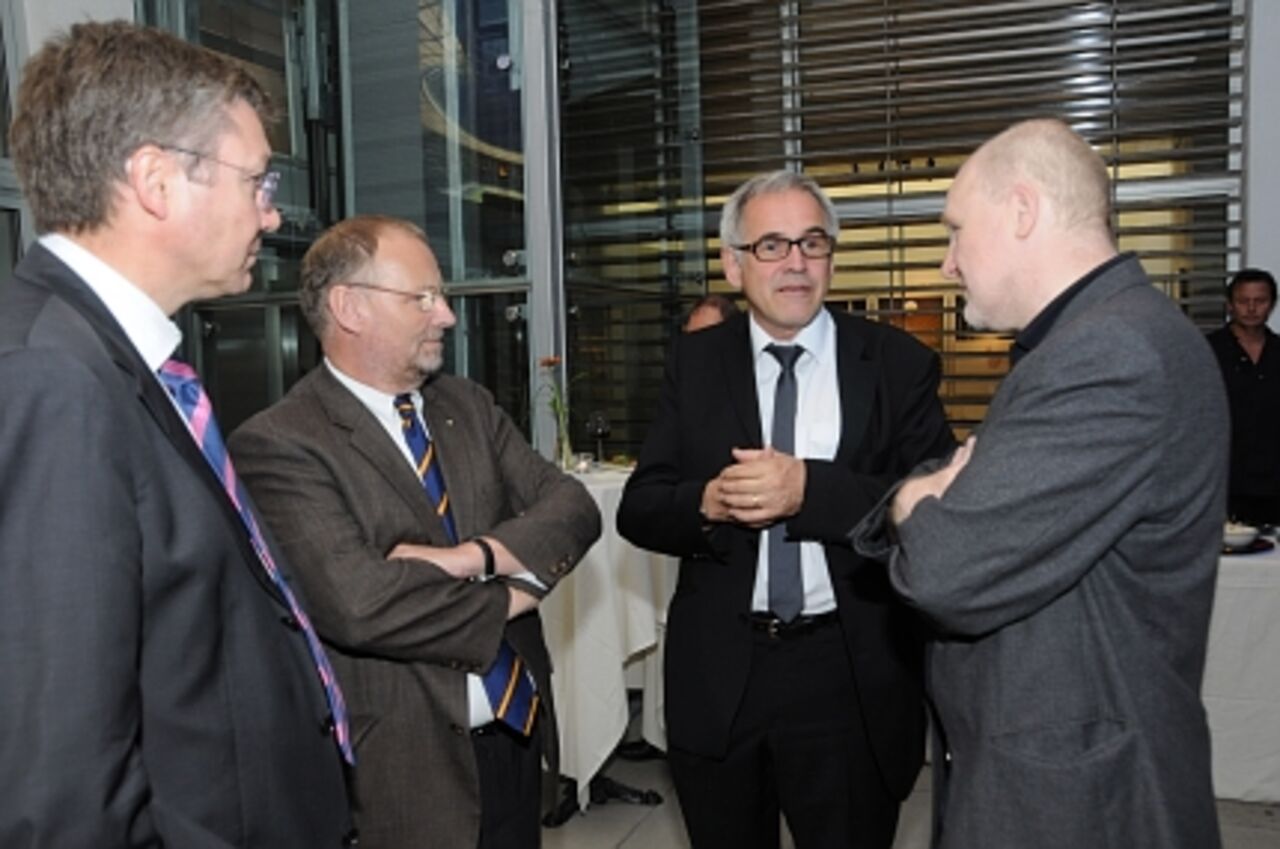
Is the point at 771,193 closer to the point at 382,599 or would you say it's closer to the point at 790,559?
the point at 790,559

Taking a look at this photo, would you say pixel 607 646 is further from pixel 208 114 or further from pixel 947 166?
pixel 947 166

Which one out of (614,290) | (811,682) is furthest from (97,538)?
(614,290)

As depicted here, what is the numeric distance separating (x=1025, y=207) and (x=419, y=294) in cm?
101

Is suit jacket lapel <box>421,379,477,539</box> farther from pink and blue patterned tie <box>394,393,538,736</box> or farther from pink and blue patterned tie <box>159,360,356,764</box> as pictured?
pink and blue patterned tie <box>159,360,356,764</box>

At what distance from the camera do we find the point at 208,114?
46.9 inches

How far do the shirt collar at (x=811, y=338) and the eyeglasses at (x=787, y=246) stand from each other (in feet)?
0.40

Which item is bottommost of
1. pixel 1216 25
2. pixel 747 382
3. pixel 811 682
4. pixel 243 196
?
pixel 811 682

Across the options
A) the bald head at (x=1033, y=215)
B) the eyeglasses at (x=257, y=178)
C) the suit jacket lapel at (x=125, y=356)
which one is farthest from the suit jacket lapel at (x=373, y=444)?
the bald head at (x=1033, y=215)

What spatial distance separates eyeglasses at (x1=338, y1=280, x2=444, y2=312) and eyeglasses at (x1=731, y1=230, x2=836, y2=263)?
2.01 feet

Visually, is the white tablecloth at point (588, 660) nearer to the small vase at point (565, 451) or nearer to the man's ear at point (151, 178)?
the small vase at point (565, 451)

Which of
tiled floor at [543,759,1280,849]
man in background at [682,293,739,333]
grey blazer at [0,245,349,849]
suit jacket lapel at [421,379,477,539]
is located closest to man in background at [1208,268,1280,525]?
tiled floor at [543,759,1280,849]

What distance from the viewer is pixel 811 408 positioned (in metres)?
2.00

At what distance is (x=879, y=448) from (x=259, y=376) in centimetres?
350

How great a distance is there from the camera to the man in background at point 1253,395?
186 inches
